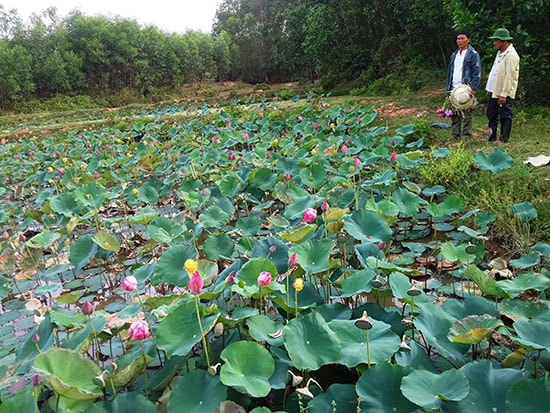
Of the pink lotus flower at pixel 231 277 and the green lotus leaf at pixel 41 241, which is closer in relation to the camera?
the pink lotus flower at pixel 231 277

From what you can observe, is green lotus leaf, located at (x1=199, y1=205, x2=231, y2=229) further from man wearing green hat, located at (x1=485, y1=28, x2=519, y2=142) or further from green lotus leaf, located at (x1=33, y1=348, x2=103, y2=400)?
man wearing green hat, located at (x1=485, y1=28, x2=519, y2=142)

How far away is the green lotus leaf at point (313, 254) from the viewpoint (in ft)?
5.36

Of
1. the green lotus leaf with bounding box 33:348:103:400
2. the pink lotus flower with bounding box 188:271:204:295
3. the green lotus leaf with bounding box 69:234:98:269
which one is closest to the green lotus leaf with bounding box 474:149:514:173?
the pink lotus flower with bounding box 188:271:204:295

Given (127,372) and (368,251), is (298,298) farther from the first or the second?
(127,372)

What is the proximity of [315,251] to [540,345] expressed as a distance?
80 cm

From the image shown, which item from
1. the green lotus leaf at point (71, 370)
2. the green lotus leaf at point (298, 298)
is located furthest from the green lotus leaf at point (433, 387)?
the green lotus leaf at point (71, 370)

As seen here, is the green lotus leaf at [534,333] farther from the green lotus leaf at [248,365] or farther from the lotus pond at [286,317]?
the green lotus leaf at [248,365]

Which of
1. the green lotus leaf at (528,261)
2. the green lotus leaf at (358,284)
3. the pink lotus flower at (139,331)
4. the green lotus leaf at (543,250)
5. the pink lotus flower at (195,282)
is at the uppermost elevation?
the pink lotus flower at (195,282)

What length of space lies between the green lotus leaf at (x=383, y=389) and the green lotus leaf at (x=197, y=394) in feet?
1.20

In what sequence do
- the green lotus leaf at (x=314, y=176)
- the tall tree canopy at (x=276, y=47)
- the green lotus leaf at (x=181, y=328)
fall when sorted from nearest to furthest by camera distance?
the green lotus leaf at (x=181, y=328), the green lotus leaf at (x=314, y=176), the tall tree canopy at (x=276, y=47)

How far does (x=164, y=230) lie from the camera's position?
7.54ft

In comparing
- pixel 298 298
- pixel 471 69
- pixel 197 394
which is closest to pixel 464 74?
pixel 471 69

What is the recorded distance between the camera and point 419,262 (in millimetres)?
2324

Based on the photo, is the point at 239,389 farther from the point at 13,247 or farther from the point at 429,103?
the point at 429,103
